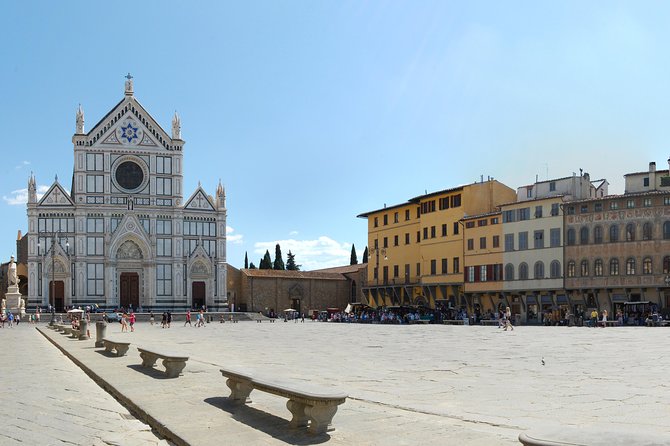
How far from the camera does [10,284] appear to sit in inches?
2591

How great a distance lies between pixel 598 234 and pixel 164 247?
4246 cm

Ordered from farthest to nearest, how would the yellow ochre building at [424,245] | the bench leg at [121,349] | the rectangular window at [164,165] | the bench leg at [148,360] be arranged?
the rectangular window at [164,165] → the yellow ochre building at [424,245] → the bench leg at [121,349] → the bench leg at [148,360]

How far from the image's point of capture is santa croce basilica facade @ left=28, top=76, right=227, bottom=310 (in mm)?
70250

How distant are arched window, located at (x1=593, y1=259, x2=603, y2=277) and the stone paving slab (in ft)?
138

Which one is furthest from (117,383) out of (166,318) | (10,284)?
(10,284)

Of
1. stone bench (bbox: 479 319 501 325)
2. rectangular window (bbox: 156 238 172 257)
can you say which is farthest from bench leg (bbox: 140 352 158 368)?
rectangular window (bbox: 156 238 172 257)

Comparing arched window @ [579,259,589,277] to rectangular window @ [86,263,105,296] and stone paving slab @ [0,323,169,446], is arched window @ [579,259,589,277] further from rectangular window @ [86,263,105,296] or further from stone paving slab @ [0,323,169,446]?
rectangular window @ [86,263,105,296]

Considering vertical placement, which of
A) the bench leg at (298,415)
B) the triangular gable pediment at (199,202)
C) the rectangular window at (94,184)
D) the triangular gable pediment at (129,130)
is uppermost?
the triangular gable pediment at (129,130)

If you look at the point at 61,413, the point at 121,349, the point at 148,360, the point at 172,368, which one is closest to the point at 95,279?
the point at 121,349

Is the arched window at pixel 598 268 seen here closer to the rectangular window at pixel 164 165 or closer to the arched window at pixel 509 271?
the arched window at pixel 509 271

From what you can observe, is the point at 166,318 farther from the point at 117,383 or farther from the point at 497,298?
the point at 117,383

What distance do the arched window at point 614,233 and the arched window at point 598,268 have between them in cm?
169

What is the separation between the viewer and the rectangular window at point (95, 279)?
7069cm

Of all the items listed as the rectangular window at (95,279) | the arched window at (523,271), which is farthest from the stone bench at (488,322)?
the rectangular window at (95,279)
